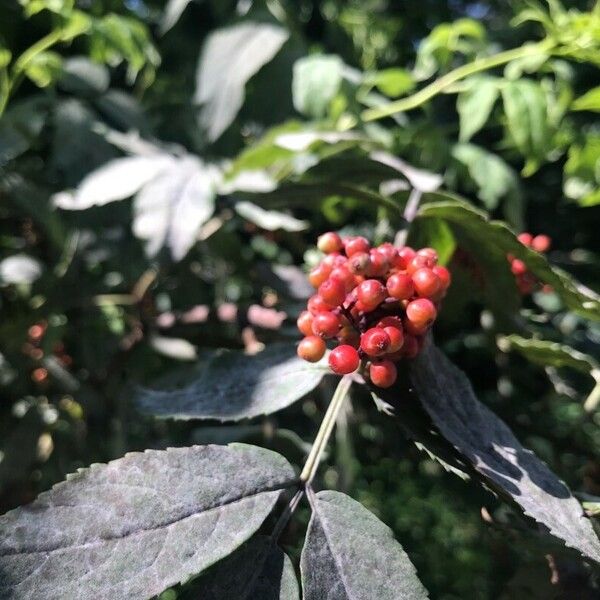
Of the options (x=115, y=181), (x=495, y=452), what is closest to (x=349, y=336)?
(x=495, y=452)

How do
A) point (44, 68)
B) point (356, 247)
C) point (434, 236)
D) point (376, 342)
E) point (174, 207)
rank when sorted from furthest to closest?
point (44, 68)
point (174, 207)
point (434, 236)
point (356, 247)
point (376, 342)

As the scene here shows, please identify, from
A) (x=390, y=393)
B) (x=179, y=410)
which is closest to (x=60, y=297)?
(x=179, y=410)

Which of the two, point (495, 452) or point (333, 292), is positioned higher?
point (333, 292)

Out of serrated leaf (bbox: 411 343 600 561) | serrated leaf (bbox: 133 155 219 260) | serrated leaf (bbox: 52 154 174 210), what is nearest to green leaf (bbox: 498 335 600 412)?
serrated leaf (bbox: 411 343 600 561)

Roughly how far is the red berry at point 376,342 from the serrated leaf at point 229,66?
674 mm

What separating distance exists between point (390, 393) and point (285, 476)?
138 mm

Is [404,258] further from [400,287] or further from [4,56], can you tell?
[4,56]

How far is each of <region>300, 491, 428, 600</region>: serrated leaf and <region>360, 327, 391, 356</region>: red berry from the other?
123 millimetres

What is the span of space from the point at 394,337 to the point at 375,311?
0.06 metres

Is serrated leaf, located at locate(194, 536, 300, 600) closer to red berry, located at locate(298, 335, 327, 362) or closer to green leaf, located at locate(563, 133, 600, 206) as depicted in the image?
red berry, located at locate(298, 335, 327, 362)

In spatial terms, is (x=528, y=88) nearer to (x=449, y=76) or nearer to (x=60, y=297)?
(x=449, y=76)

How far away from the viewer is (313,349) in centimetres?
65

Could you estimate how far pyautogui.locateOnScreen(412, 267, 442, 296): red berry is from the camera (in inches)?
25.5

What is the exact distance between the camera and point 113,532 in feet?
1.62
